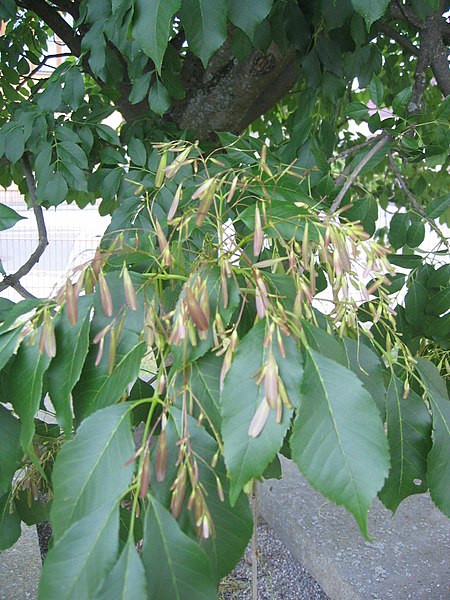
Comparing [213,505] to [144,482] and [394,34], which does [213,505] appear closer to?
[144,482]

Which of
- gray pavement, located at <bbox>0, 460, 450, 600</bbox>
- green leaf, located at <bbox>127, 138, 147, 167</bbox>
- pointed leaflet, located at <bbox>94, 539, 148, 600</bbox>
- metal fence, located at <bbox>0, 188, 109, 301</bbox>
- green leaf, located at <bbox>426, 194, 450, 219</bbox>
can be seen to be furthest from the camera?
metal fence, located at <bbox>0, 188, 109, 301</bbox>

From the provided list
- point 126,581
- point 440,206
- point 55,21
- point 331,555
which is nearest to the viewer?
point 126,581

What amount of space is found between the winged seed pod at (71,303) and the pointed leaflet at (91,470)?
77 mm

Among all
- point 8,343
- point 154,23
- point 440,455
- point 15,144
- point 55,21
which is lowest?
point 440,455

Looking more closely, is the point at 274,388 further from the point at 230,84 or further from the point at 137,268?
the point at 230,84

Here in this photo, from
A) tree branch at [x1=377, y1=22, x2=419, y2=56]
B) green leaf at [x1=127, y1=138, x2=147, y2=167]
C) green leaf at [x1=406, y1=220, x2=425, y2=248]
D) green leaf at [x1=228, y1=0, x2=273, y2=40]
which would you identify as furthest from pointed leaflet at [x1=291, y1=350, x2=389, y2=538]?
tree branch at [x1=377, y1=22, x2=419, y2=56]

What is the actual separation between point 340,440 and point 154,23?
18.8 inches

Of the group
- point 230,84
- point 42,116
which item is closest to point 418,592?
point 230,84

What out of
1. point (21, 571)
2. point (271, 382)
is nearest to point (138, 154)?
point (271, 382)

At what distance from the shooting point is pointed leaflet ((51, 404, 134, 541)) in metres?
0.45

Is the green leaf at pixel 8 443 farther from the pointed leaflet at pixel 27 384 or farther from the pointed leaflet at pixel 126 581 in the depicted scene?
the pointed leaflet at pixel 126 581

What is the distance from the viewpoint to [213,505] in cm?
48

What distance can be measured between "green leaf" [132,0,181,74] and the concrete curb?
1537 mm

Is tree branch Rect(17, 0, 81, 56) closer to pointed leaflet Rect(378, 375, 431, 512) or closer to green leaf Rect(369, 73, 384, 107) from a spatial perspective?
green leaf Rect(369, 73, 384, 107)
